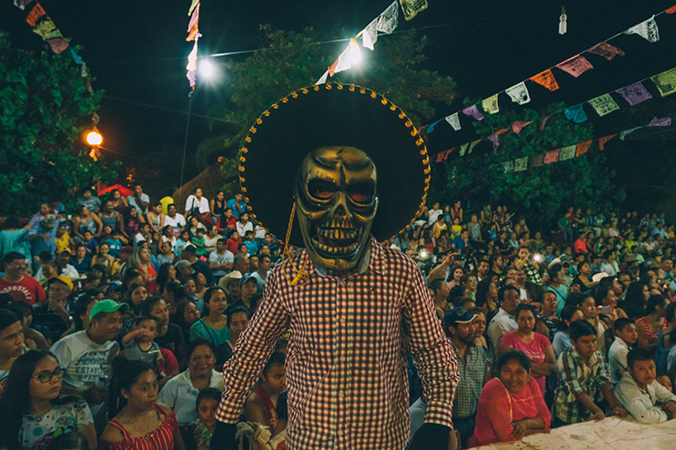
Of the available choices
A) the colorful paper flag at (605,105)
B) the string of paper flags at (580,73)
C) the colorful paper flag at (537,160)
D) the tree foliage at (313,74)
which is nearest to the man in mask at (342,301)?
the string of paper flags at (580,73)

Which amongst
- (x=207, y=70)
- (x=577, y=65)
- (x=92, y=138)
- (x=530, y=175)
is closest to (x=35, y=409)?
(x=577, y=65)

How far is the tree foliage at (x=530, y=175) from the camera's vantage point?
52.6ft

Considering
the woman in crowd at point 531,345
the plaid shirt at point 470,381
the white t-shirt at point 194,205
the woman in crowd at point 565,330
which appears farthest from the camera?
the white t-shirt at point 194,205

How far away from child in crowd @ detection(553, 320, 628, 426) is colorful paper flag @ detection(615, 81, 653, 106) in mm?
5245

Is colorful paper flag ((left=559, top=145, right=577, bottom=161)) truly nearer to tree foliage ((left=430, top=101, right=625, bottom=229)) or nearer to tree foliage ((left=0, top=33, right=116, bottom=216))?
tree foliage ((left=430, top=101, right=625, bottom=229))

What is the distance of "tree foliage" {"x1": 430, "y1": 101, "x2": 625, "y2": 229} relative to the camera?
1603cm

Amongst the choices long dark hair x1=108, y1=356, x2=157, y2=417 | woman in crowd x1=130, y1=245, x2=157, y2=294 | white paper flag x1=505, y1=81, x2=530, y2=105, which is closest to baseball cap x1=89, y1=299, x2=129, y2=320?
long dark hair x1=108, y1=356, x2=157, y2=417

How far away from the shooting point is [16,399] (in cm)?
265

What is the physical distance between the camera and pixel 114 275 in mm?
7168

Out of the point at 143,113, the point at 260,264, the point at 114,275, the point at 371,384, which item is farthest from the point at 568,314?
the point at 143,113

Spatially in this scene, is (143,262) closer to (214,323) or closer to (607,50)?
(214,323)

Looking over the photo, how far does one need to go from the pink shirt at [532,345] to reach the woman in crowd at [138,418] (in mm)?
2842

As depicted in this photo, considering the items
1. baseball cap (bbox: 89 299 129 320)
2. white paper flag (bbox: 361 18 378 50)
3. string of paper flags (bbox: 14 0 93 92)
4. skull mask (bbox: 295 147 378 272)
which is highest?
string of paper flags (bbox: 14 0 93 92)

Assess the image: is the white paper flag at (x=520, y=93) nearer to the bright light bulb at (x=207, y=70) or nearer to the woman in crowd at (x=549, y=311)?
the woman in crowd at (x=549, y=311)
